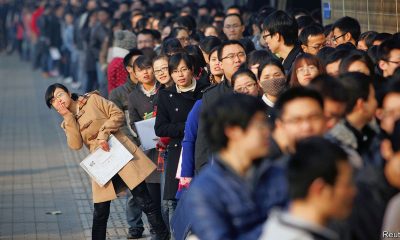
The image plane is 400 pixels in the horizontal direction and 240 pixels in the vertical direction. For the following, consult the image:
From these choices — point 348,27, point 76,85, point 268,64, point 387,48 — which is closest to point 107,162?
point 268,64

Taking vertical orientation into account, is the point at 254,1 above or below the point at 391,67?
below

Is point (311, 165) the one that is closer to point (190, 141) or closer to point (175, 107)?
point (190, 141)

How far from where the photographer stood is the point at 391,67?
852 centimetres

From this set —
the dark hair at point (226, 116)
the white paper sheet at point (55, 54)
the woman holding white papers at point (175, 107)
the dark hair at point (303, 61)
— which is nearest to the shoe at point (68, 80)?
the white paper sheet at point (55, 54)

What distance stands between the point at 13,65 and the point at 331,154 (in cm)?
3175

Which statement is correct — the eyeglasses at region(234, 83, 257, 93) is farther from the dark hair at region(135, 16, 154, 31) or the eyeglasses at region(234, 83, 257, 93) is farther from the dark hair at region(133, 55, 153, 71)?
the dark hair at region(135, 16, 154, 31)

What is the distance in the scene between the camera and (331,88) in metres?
6.14

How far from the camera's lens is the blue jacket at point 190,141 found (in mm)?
9031

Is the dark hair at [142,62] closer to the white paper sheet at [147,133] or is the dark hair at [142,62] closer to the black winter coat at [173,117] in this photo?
the white paper sheet at [147,133]

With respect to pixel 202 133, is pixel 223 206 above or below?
above

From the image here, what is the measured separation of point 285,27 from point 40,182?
5.47m

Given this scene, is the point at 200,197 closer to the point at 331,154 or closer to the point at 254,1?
the point at 331,154

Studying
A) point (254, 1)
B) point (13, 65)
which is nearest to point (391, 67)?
point (254, 1)

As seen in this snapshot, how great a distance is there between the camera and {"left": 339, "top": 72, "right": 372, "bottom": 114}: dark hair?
6203 mm
